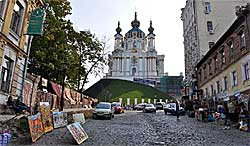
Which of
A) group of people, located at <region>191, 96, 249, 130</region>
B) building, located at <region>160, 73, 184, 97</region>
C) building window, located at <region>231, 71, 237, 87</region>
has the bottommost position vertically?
group of people, located at <region>191, 96, 249, 130</region>

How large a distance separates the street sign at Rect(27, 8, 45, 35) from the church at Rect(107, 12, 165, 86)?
80.8 metres

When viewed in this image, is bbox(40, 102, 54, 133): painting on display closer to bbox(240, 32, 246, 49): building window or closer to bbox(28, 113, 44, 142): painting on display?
bbox(28, 113, 44, 142): painting on display

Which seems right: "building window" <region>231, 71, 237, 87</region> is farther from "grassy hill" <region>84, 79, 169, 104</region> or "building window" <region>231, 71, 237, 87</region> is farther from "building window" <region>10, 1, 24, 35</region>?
"grassy hill" <region>84, 79, 169, 104</region>

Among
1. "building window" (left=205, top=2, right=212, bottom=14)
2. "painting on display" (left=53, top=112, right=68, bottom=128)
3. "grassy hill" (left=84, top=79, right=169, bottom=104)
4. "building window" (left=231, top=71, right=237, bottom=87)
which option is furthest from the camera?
"grassy hill" (left=84, top=79, right=169, bottom=104)

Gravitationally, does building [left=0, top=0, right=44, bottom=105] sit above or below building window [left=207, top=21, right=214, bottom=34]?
below

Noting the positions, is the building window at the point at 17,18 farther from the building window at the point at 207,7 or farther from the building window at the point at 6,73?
the building window at the point at 207,7

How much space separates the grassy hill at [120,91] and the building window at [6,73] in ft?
183

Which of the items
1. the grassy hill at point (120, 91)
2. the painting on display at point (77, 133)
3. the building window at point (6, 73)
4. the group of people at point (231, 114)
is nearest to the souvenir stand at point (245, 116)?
the group of people at point (231, 114)

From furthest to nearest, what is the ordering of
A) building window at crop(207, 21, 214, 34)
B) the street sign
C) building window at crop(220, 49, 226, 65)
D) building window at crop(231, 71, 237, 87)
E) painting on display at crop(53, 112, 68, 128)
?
building window at crop(207, 21, 214, 34), building window at crop(220, 49, 226, 65), building window at crop(231, 71, 237, 87), the street sign, painting on display at crop(53, 112, 68, 128)

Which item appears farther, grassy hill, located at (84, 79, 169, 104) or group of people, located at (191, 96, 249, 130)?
grassy hill, located at (84, 79, 169, 104)

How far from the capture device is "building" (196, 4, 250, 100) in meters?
19.6

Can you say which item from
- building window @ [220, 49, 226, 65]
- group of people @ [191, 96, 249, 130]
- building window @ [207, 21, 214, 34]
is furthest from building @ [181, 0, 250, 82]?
group of people @ [191, 96, 249, 130]

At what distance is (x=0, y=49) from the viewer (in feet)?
43.2

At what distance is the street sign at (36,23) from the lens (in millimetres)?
15227
